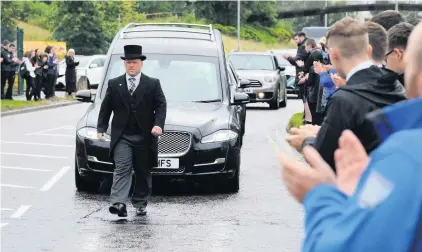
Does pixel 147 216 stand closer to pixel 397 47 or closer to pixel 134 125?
pixel 134 125

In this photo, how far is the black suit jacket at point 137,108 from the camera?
416 inches

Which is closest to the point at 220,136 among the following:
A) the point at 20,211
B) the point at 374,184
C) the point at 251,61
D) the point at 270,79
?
the point at 20,211

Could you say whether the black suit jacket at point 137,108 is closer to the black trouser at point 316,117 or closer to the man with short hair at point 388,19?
the man with short hair at point 388,19

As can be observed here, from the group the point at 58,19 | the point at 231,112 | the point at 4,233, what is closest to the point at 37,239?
the point at 4,233

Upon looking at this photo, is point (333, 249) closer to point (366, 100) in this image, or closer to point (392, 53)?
point (366, 100)

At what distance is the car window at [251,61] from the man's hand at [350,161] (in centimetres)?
3025

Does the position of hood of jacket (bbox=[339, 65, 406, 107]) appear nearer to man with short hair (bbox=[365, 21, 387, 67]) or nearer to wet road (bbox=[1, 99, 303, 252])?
man with short hair (bbox=[365, 21, 387, 67])

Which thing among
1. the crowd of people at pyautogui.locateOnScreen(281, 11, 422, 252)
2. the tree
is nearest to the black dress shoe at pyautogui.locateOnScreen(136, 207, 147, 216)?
the crowd of people at pyautogui.locateOnScreen(281, 11, 422, 252)

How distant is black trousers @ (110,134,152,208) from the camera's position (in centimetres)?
1040

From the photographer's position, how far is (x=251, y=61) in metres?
33.0

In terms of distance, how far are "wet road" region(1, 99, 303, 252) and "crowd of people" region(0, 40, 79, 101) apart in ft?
49.5

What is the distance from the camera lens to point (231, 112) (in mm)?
12930

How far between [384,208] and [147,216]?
8882mm

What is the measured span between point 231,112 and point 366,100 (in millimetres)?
8681
